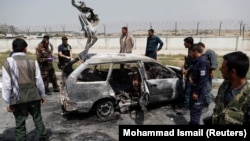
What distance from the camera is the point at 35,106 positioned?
4039 millimetres

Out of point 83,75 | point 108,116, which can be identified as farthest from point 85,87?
point 108,116

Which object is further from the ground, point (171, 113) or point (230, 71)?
point (230, 71)

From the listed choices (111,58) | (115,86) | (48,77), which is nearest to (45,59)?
(48,77)

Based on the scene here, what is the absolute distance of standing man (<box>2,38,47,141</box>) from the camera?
3752mm

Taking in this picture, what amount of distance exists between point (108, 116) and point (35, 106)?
190 cm

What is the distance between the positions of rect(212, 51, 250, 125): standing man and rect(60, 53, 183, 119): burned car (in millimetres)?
3097

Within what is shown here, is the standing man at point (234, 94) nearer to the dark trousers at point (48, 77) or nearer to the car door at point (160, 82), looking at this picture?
the car door at point (160, 82)

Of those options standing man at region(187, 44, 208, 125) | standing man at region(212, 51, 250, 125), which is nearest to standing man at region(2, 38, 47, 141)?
standing man at region(187, 44, 208, 125)

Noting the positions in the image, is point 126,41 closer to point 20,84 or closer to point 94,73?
point 94,73

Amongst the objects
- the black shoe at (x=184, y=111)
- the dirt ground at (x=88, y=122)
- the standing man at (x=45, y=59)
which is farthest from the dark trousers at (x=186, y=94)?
the standing man at (x=45, y=59)

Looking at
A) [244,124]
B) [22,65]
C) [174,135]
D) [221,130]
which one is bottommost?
[174,135]

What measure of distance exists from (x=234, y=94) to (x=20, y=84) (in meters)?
3.10

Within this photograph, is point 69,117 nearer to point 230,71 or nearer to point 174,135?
point 174,135

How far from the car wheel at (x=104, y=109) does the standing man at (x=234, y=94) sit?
3350 millimetres
